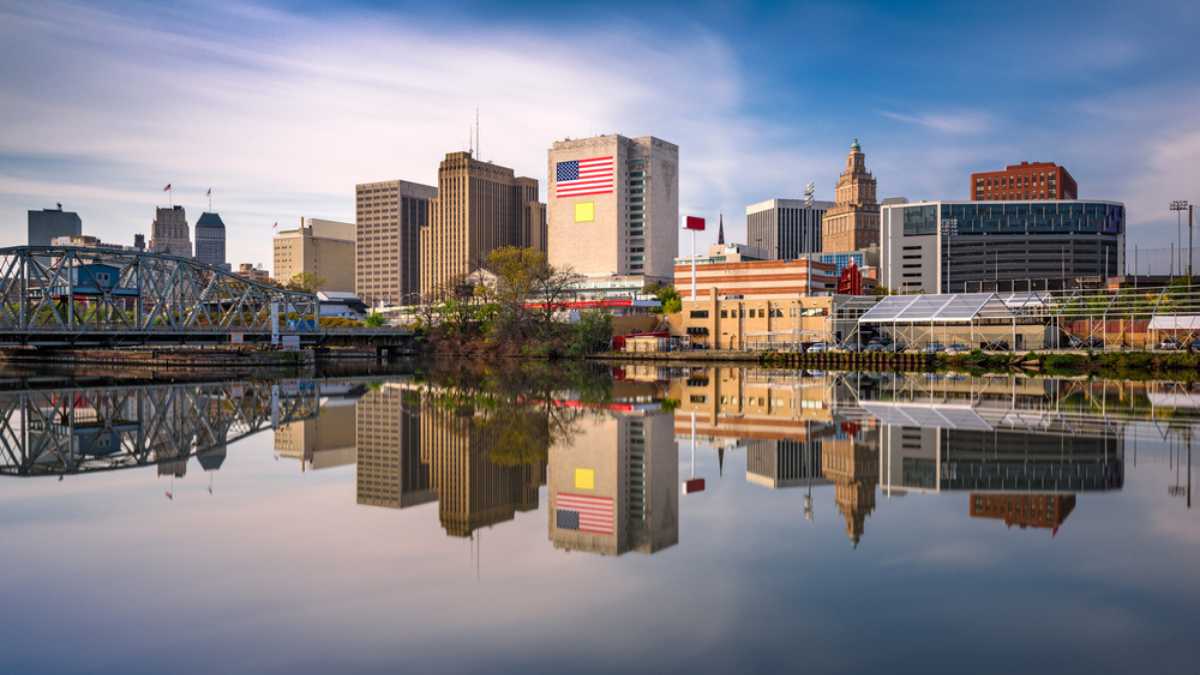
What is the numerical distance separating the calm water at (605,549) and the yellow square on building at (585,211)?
163712 mm

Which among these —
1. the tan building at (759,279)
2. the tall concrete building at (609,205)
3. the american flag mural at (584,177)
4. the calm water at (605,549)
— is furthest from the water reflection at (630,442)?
the american flag mural at (584,177)

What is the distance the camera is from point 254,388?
183ft

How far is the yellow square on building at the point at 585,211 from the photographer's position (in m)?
191

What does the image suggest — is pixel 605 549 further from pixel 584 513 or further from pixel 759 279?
pixel 759 279

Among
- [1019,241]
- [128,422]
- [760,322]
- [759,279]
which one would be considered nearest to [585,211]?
[759,279]

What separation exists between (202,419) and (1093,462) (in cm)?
3106

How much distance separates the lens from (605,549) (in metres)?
13.6

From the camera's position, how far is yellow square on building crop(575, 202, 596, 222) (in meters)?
191

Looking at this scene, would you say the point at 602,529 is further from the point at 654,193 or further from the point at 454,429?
the point at 654,193

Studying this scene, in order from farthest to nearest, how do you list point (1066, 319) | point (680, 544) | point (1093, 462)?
point (1066, 319) < point (1093, 462) < point (680, 544)

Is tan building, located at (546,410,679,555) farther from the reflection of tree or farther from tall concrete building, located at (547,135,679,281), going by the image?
tall concrete building, located at (547,135,679,281)

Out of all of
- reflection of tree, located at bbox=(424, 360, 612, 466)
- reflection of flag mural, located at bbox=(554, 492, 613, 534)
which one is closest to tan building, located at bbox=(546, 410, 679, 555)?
reflection of flag mural, located at bbox=(554, 492, 613, 534)

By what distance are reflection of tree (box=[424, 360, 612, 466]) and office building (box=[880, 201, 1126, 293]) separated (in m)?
147

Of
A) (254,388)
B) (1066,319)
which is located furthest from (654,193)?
(254,388)
